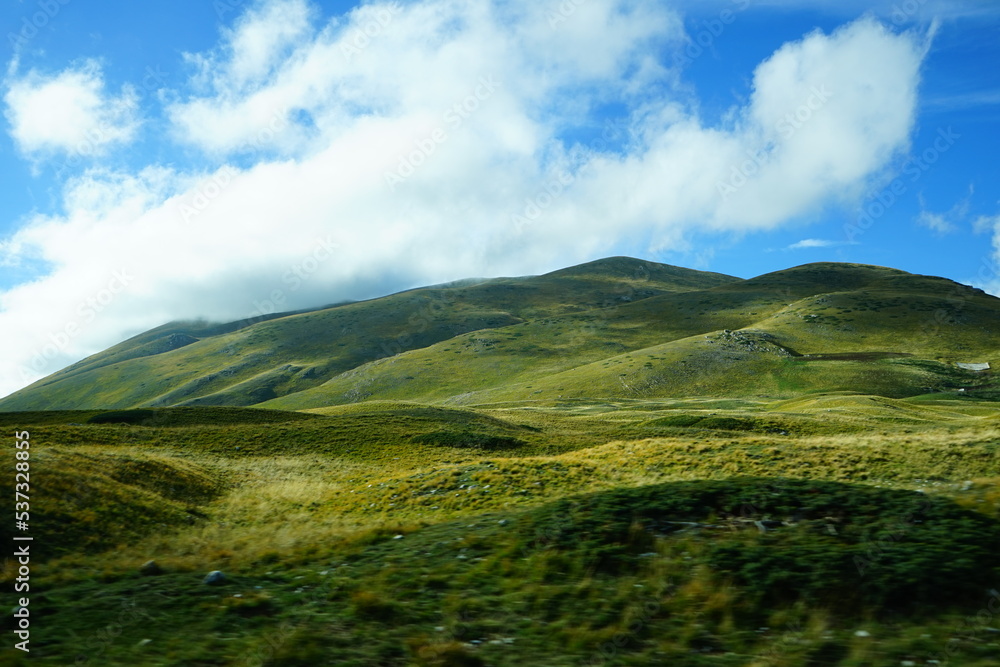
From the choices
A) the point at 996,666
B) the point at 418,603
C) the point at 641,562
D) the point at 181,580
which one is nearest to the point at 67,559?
the point at 181,580

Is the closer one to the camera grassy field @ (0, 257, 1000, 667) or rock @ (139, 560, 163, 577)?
grassy field @ (0, 257, 1000, 667)

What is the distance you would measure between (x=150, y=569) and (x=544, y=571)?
944cm

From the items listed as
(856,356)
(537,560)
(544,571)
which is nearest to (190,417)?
(537,560)

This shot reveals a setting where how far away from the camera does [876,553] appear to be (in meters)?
12.0

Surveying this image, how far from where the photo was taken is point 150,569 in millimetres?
13930

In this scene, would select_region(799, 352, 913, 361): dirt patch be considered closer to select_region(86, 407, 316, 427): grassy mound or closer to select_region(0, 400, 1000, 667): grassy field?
select_region(86, 407, 316, 427): grassy mound

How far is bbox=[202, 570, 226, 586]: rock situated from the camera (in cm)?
1268

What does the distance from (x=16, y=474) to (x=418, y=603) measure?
19.1m

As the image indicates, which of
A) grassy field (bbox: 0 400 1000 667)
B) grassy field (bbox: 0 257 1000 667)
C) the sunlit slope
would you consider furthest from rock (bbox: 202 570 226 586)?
the sunlit slope

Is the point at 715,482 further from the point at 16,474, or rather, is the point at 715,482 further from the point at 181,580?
the point at 16,474

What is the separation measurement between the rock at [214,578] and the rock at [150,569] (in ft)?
6.15

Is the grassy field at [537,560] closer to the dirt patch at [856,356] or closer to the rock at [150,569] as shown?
the rock at [150,569]

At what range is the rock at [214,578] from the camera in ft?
41.6

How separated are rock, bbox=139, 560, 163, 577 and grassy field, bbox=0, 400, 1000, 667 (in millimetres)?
149
